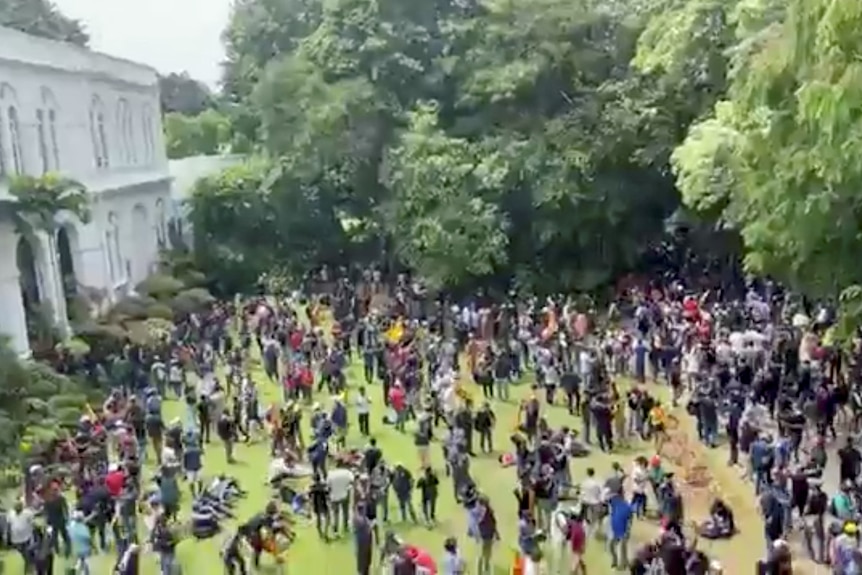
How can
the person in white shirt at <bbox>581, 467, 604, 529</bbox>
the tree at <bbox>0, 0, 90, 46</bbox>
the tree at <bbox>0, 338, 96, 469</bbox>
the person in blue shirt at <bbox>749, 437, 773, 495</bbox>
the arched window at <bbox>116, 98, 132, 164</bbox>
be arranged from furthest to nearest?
1. the tree at <bbox>0, 0, 90, 46</bbox>
2. the arched window at <bbox>116, 98, 132, 164</bbox>
3. the tree at <bbox>0, 338, 96, 469</bbox>
4. the person in blue shirt at <bbox>749, 437, 773, 495</bbox>
5. the person in white shirt at <bbox>581, 467, 604, 529</bbox>

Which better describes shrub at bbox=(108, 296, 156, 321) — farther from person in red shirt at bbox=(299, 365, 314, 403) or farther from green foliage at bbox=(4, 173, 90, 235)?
person in red shirt at bbox=(299, 365, 314, 403)

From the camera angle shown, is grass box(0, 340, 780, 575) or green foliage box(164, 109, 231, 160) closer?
grass box(0, 340, 780, 575)

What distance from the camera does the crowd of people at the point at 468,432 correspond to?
48.1ft

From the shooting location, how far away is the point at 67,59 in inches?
1211

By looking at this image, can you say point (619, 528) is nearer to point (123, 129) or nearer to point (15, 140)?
point (15, 140)

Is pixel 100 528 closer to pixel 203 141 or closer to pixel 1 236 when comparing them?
pixel 1 236

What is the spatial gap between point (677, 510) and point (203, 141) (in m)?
47.9

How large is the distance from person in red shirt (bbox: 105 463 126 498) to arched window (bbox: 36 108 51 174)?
44.3 feet

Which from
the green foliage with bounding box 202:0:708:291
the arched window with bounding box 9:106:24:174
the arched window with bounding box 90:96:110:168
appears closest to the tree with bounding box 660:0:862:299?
the green foliage with bounding box 202:0:708:291

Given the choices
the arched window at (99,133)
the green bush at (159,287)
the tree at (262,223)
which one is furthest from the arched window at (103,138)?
the tree at (262,223)

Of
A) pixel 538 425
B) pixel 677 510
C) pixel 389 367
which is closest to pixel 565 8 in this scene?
pixel 389 367

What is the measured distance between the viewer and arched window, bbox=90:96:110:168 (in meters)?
32.6

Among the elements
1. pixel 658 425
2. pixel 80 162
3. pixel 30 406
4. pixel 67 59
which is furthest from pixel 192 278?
pixel 658 425

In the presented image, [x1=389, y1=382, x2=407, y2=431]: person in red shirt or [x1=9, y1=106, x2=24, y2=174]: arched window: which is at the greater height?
[x1=9, y1=106, x2=24, y2=174]: arched window
